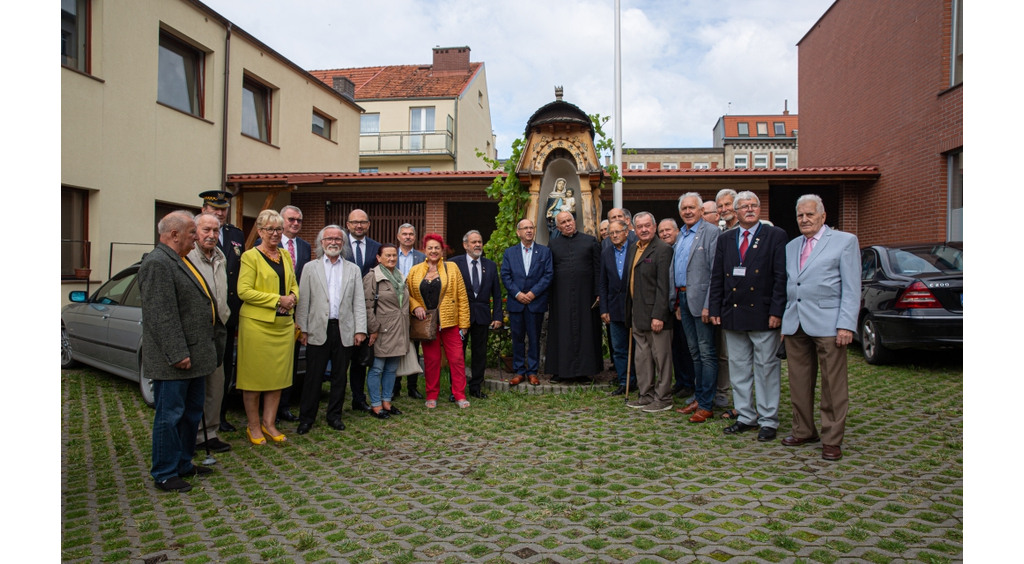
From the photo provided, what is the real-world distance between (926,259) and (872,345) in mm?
1294

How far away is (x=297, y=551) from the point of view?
2992 mm

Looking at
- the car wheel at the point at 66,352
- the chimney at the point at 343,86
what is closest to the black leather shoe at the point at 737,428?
the car wheel at the point at 66,352

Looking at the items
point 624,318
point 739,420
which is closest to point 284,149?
point 624,318

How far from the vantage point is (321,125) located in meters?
19.5

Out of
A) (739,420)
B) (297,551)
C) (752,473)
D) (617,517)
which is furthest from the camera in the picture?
(739,420)

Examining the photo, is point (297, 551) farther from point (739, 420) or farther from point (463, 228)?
point (463, 228)

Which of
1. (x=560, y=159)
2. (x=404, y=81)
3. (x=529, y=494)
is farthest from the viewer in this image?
(x=404, y=81)

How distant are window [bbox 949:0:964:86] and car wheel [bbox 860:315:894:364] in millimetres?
6535

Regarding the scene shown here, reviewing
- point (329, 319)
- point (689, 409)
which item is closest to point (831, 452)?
point (689, 409)

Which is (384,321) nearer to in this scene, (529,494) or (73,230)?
(529,494)

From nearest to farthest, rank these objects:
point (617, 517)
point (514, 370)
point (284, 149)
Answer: point (617, 517)
point (514, 370)
point (284, 149)

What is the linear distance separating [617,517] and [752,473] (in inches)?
48.3

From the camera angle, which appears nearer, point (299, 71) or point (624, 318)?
point (624, 318)

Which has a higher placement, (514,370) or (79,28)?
(79,28)
